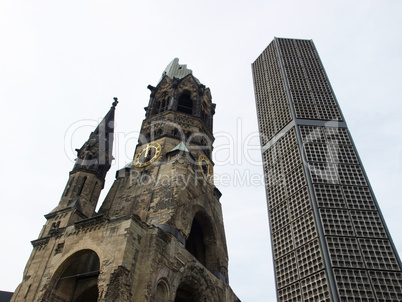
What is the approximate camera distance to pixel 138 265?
1670 cm

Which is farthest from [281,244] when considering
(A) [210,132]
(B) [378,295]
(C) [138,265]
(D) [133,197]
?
(A) [210,132]

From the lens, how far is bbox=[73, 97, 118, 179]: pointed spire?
25.8 m

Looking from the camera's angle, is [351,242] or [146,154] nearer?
[351,242]

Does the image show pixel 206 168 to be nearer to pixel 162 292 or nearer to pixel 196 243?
pixel 196 243

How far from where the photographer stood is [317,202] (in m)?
18.7

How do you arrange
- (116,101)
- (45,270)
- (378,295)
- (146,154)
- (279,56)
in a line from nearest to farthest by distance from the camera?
1. (378,295)
2. (45,270)
3. (146,154)
4. (279,56)
5. (116,101)

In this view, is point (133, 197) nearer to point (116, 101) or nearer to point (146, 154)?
point (146, 154)

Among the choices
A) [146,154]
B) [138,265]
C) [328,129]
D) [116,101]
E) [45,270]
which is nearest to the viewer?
[138,265]

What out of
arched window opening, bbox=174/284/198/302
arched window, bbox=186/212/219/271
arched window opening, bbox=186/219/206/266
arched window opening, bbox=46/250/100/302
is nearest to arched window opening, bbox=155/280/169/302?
arched window opening, bbox=174/284/198/302

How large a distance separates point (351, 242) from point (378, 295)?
2713 millimetres

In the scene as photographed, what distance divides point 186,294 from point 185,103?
19.9m

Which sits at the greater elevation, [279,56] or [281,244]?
[279,56]

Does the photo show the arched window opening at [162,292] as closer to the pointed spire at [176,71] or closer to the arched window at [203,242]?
A: the arched window at [203,242]

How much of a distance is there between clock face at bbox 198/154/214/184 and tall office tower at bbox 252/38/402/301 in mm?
5236
